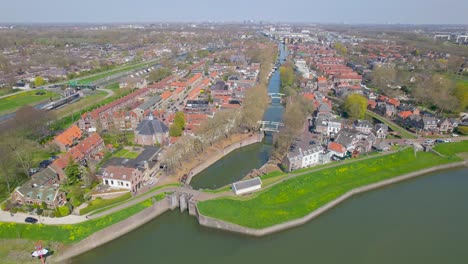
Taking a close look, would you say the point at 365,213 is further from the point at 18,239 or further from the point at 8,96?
the point at 8,96

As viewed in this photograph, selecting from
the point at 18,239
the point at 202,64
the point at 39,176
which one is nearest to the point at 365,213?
the point at 18,239

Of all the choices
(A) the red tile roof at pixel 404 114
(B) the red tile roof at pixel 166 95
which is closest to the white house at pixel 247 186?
(A) the red tile roof at pixel 404 114

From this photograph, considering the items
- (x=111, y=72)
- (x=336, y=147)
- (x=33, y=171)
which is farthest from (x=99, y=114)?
(x=111, y=72)

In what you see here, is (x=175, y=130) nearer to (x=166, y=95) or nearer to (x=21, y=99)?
(x=166, y=95)

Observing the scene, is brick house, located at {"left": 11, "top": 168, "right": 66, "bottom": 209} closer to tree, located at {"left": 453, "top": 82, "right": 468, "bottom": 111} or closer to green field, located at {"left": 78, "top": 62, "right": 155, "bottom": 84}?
green field, located at {"left": 78, "top": 62, "right": 155, "bottom": 84}

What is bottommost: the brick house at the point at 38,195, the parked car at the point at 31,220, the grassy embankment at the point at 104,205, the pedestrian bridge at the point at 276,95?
the parked car at the point at 31,220

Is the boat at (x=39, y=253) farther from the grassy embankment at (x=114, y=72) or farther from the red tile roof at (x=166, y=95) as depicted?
the grassy embankment at (x=114, y=72)
